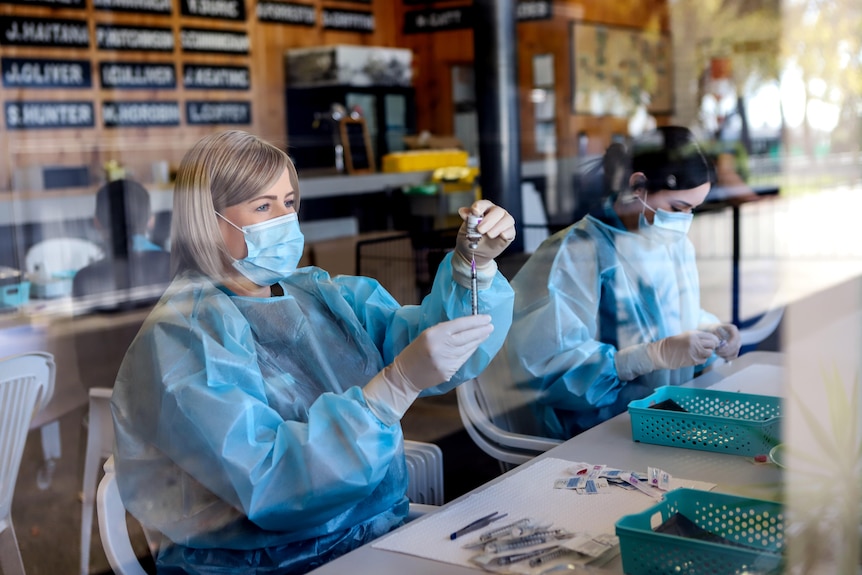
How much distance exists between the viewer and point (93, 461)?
2.41 metres

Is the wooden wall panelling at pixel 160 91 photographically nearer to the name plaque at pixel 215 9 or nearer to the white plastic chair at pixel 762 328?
the name plaque at pixel 215 9

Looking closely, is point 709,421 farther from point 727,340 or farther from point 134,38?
point 134,38

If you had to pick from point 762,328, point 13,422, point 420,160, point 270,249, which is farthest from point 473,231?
point 420,160

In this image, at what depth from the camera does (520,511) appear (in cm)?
130

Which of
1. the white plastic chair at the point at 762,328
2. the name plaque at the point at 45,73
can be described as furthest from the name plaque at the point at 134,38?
the white plastic chair at the point at 762,328

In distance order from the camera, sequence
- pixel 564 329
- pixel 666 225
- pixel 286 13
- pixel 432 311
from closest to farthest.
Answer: pixel 432 311 → pixel 564 329 → pixel 666 225 → pixel 286 13

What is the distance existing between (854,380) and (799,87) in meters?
1.31

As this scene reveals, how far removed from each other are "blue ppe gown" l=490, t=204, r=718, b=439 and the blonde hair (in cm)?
72

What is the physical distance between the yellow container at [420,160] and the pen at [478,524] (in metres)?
2.83

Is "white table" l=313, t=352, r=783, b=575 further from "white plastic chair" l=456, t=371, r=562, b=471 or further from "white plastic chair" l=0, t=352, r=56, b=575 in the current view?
"white plastic chair" l=0, t=352, r=56, b=575

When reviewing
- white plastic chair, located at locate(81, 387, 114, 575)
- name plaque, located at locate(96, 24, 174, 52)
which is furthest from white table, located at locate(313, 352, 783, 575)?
name plaque, located at locate(96, 24, 174, 52)

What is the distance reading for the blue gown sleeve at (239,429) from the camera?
1293 millimetres

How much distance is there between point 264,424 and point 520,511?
369 mm

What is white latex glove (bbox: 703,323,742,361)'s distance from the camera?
7.20 feet
